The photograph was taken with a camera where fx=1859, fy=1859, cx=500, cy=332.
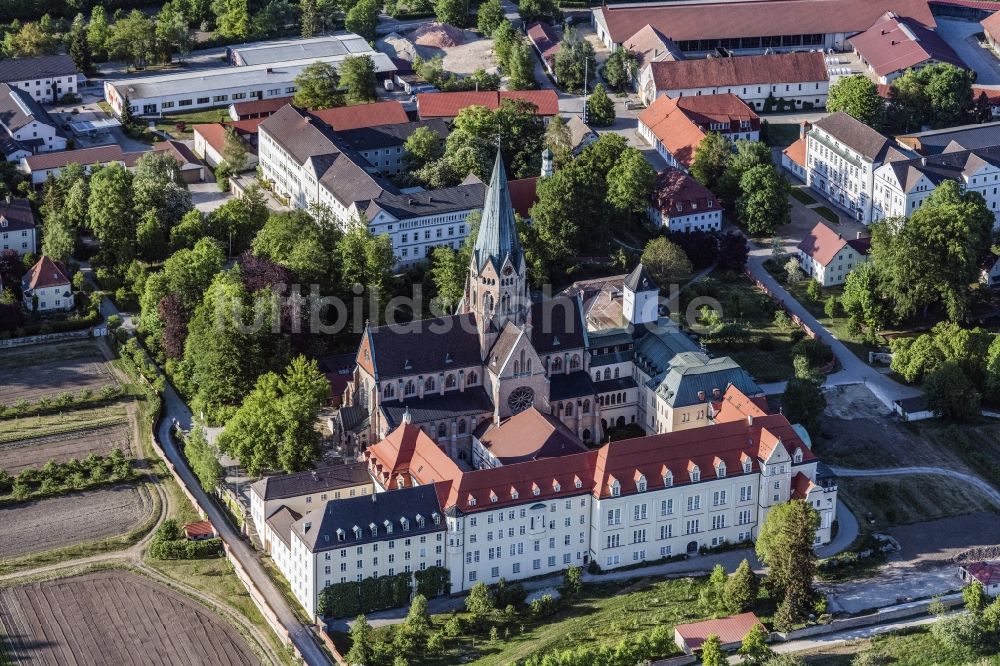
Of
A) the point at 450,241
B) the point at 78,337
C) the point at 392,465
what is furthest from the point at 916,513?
the point at 78,337

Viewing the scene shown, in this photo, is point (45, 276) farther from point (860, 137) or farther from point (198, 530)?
point (860, 137)

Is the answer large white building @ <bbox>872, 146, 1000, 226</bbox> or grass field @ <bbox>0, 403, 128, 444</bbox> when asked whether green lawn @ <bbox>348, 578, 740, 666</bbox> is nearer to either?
grass field @ <bbox>0, 403, 128, 444</bbox>

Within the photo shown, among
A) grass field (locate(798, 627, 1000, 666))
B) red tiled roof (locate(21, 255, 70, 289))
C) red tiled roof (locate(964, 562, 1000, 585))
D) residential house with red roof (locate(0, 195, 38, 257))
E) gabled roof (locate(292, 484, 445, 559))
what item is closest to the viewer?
grass field (locate(798, 627, 1000, 666))

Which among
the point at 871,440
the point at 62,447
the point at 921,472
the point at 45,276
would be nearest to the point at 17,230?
the point at 45,276

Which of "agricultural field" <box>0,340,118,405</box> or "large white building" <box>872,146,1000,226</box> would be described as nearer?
"agricultural field" <box>0,340,118,405</box>

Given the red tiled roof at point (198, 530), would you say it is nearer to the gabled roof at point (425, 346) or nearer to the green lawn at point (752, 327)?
the gabled roof at point (425, 346)

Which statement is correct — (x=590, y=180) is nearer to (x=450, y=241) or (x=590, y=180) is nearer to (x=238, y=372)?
(x=450, y=241)

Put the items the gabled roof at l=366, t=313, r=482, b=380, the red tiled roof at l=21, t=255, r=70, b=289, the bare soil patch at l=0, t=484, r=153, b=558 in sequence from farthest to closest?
the red tiled roof at l=21, t=255, r=70, b=289, the gabled roof at l=366, t=313, r=482, b=380, the bare soil patch at l=0, t=484, r=153, b=558

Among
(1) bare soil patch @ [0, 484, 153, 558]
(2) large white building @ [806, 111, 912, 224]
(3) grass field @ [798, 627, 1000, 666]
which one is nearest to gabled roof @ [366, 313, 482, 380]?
(1) bare soil patch @ [0, 484, 153, 558]
